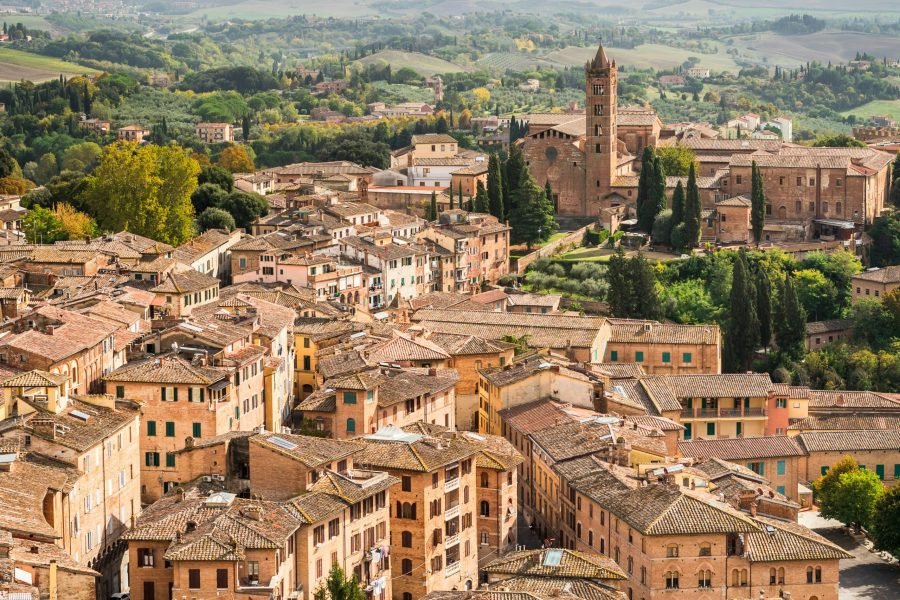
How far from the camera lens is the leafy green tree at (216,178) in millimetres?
93688

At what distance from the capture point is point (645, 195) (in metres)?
95.8

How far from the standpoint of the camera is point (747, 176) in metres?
98.1

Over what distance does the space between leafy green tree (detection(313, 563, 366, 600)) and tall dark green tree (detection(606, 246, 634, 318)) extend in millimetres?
38094

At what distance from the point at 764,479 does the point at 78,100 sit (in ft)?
338

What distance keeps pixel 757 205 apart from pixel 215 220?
1010 inches

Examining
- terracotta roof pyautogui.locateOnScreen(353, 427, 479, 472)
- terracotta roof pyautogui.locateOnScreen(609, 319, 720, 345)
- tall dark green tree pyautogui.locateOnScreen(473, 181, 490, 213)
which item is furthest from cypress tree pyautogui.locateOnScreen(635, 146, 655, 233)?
terracotta roof pyautogui.locateOnScreen(353, 427, 479, 472)

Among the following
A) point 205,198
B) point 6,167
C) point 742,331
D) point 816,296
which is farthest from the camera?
point 6,167

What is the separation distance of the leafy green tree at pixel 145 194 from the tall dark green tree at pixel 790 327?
25508mm

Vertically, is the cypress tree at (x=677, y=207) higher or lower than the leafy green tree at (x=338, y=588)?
higher

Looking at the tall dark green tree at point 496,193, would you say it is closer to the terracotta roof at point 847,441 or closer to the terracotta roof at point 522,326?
the terracotta roof at point 522,326

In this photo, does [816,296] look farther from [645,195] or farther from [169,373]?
[169,373]

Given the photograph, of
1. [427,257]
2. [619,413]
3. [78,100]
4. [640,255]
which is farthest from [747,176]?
[78,100]

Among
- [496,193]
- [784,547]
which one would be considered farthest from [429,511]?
[496,193]

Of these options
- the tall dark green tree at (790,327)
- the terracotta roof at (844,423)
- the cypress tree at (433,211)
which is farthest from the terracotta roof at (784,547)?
the cypress tree at (433,211)
